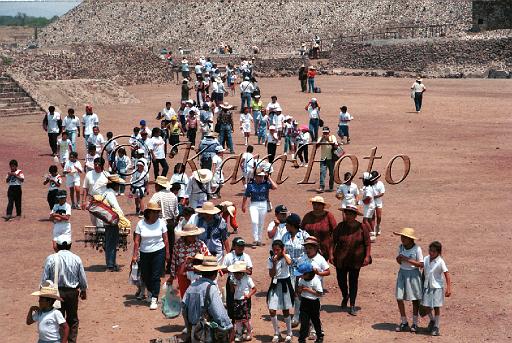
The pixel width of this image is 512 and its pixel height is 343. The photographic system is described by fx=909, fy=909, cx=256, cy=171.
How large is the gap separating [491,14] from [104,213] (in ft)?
A: 194

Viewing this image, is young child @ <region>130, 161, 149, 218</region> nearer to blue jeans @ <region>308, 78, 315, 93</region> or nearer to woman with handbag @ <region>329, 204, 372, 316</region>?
woman with handbag @ <region>329, 204, 372, 316</region>

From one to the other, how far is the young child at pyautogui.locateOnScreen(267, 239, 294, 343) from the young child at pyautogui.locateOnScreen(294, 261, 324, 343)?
34 centimetres

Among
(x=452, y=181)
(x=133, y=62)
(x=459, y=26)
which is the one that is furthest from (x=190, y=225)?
(x=459, y=26)

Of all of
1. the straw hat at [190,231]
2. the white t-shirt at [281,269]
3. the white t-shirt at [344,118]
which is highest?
the white t-shirt at [344,118]

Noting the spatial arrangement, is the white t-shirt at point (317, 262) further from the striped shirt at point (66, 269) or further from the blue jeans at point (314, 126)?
the blue jeans at point (314, 126)

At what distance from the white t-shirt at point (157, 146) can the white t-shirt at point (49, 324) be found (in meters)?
12.5

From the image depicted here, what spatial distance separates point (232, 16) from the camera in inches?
3725

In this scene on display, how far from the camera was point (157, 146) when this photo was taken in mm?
22125

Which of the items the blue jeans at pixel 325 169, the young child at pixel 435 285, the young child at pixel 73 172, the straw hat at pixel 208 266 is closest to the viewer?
the straw hat at pixel 208 266

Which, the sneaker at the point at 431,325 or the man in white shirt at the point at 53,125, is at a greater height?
the man in white shirt at the point at 53,125

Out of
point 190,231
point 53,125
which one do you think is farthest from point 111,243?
point 53,125

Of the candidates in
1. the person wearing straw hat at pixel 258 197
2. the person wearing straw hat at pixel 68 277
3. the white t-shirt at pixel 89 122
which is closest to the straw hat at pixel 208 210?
the person wearing straw hat at pixel 68 277

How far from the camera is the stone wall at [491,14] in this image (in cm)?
6794

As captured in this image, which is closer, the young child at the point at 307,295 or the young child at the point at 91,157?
the young child at the point at 307,295
